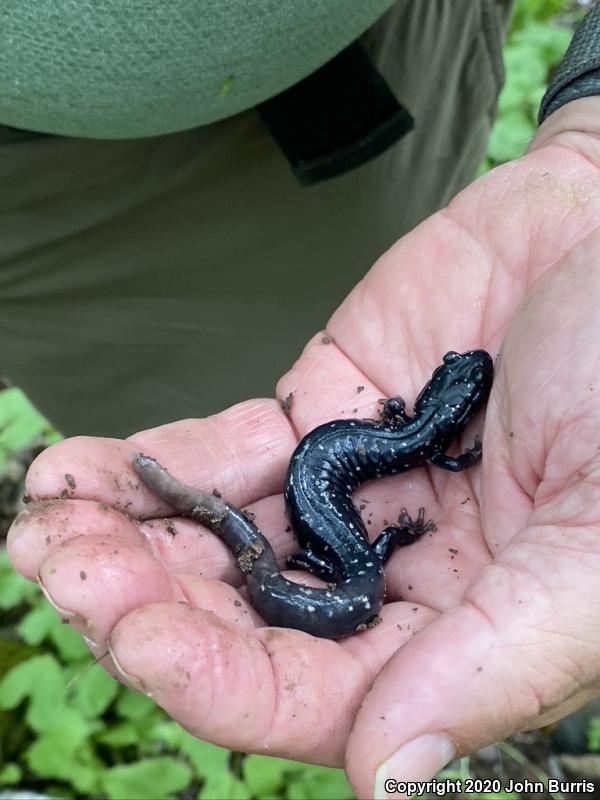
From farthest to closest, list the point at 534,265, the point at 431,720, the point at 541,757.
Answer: the point at 541,757 → the point at 534,265 → the point at 431,720

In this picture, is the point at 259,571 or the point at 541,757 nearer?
the point at 259,571

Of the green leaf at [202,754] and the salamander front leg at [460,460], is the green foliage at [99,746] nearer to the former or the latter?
the green leaf at [202,754]

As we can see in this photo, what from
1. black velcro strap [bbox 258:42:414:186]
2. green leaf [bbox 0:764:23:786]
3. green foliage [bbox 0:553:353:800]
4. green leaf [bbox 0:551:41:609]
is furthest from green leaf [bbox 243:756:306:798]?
black velcro strap [bbox 258:42:414:186]

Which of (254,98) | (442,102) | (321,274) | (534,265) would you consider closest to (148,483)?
(254,98)

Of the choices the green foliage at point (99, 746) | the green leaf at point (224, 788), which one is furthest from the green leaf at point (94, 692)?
the green leaf at point (224, 788)

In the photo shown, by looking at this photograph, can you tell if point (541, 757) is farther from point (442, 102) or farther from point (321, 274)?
point (442, 102)

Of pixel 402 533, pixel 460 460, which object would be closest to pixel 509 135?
pixel 460 460
